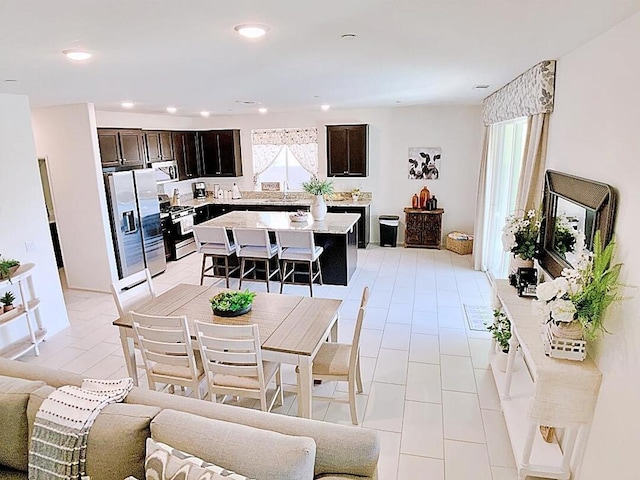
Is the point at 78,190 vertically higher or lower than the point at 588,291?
higher

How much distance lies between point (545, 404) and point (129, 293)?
3.10m

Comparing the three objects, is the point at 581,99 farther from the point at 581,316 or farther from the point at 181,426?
the point at 181,426

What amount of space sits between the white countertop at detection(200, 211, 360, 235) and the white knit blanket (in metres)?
3.54

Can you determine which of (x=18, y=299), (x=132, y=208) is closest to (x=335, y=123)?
(x=132, y=208)

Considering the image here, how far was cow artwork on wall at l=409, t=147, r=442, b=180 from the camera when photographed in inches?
299

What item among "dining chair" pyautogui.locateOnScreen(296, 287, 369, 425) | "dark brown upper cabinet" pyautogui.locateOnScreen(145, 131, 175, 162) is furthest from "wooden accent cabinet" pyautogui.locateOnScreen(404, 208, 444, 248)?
"dining chair" pyautogui.locateOnScreen(296, 287, 369, 425)

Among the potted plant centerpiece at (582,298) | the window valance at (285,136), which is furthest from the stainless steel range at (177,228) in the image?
the potted plant centerpiece at (582,298)

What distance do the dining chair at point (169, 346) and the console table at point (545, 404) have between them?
210cm

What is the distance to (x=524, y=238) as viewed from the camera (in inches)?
126

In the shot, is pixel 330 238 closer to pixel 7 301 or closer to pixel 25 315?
pixel 25 315

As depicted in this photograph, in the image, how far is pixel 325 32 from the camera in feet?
7.18

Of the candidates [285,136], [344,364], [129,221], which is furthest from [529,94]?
[285,136]

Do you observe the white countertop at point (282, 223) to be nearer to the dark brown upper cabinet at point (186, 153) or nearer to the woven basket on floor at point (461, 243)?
the woven basket on floor at point (461, 243)

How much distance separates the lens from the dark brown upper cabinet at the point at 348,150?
767 centimetres
